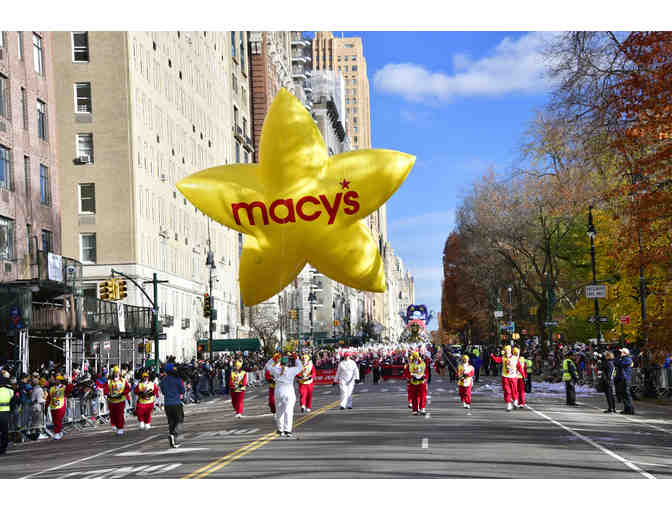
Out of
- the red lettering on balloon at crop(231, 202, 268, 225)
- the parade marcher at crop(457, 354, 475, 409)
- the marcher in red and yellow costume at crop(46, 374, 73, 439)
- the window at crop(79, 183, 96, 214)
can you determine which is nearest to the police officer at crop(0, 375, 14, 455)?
the marcher in red and yellow costume at crop(46, 374, 73, 439)

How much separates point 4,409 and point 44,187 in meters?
23.1

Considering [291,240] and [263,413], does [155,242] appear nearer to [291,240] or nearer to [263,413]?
[263,413]

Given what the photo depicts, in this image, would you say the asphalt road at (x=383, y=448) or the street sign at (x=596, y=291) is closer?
the asphalt road at (x=383, y=448)

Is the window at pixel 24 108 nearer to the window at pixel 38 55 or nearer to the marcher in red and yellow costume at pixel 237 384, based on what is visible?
the window at pixel 38 55

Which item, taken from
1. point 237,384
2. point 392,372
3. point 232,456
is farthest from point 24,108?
point 232,456

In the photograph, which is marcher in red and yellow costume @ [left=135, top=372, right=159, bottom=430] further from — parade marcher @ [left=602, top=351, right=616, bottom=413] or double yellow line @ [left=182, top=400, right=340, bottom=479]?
parade marcher @ [left=602, top=351, right=616, bottom=413]

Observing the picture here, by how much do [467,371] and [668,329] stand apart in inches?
251

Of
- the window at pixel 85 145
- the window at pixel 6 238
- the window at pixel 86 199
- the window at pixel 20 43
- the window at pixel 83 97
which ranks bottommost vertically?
the window at pixel 6 238

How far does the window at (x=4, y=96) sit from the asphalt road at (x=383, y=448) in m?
16.3

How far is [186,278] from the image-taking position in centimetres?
6706

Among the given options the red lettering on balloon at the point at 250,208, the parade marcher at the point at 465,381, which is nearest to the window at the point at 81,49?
the parade marcher at the point at 465,381

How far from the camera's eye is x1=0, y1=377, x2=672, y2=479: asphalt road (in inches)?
584

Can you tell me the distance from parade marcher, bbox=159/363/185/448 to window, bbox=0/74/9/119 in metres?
23.1

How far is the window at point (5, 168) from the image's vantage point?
39.1 metres
